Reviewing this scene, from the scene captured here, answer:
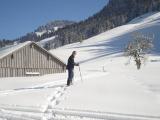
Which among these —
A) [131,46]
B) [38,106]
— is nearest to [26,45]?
[131,46]

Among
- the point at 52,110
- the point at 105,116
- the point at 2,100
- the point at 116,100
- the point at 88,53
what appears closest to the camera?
the point at 105,116

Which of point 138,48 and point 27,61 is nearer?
point 27,61

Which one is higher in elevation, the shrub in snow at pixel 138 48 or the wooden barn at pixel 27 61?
the shrub in snow at pixel 138 48

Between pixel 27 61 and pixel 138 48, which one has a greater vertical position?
pixel 138 48

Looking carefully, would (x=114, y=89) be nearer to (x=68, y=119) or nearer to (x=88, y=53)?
(x=68, y=119)

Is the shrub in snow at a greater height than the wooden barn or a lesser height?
greater

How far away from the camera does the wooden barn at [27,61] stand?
36500 millimetres

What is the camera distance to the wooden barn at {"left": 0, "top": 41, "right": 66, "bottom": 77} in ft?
120

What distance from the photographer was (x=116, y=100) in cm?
1260

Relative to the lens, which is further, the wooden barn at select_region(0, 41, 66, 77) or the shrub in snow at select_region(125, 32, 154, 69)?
the shrub in snow at select_region(125, 32, 154, 69)

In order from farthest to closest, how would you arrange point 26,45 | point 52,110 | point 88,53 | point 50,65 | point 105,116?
point 88,53
point 50,65
point 26,45
point 52,110
point 105,116

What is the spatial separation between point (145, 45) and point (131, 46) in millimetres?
2379

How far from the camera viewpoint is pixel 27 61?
38.5m

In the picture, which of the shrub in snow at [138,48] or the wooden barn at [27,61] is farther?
the shrub in snow at [138,48]
